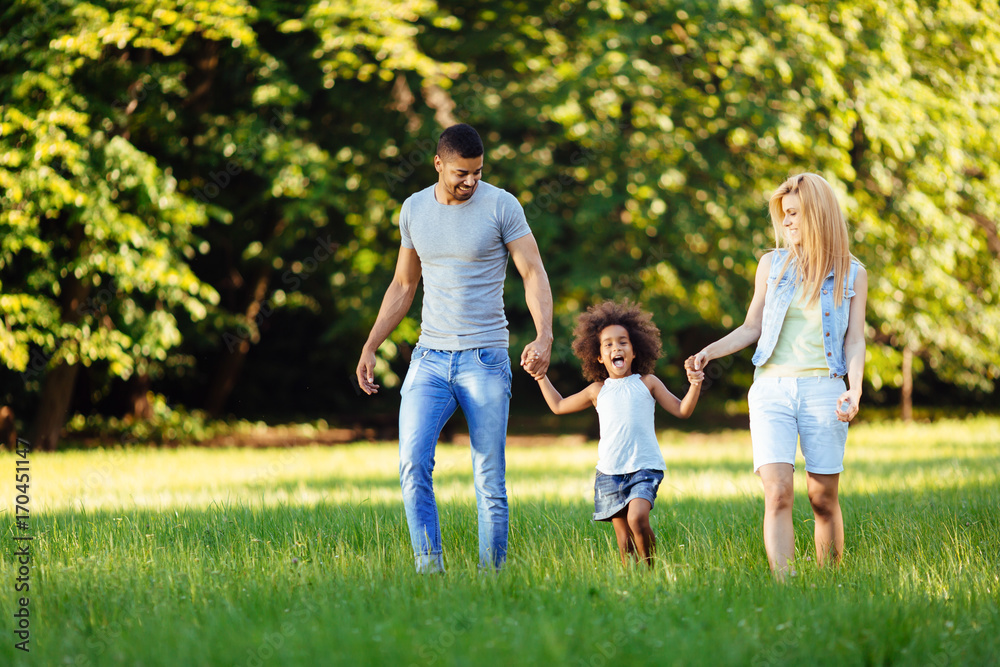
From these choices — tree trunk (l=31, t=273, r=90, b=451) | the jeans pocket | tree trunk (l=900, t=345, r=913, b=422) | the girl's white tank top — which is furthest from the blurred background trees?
the girl's white tank top

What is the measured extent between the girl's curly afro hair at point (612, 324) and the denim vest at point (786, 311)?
587 millimetres

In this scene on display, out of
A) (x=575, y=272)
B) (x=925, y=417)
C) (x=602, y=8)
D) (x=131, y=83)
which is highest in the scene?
(x=602, y=8)

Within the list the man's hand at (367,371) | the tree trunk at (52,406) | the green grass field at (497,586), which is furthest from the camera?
the tree trunk at (52,406)

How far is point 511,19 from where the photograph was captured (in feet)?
45.8

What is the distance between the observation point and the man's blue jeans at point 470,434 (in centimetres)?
457

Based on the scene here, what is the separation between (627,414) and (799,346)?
0.95 metres

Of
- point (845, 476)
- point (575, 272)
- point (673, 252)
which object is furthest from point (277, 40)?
point (845, 476)

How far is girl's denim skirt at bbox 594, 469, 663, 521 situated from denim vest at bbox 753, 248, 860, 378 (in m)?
0.82

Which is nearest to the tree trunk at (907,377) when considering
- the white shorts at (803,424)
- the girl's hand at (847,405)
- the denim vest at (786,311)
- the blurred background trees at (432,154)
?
the blurred background trees at (432,154)

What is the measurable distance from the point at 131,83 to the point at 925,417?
1803 cm

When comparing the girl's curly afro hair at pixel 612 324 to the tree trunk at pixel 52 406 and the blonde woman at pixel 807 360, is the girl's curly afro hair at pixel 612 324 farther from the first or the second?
the tree trunk at pixel 52 406

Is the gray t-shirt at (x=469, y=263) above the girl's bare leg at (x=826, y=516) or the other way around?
above

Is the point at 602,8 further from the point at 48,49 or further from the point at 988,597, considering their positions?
the point at 988,597

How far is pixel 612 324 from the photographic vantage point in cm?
496
